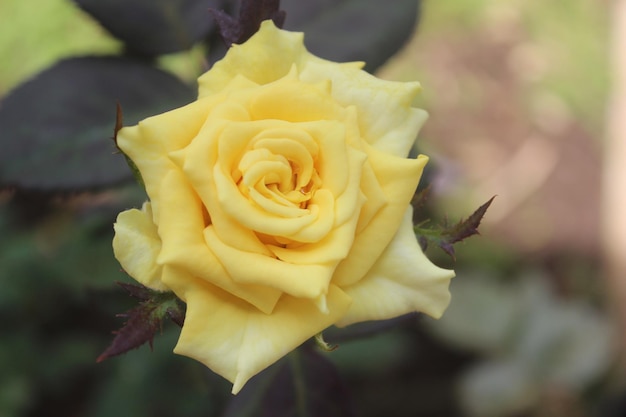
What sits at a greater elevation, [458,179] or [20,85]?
[20,85]

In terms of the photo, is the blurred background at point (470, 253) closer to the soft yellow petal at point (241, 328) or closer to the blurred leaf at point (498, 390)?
the blurred leaf at point (498, 390)

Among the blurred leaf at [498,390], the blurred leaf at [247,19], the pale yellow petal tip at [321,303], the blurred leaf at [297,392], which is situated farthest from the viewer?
the blurred leaf at [498,390]

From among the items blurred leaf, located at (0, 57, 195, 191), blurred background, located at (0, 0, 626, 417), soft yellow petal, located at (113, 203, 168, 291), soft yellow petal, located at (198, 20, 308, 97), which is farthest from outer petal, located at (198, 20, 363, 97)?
blurred background, located at (0, 0, 626, 417)

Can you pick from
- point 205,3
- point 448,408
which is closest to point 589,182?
point 448,408

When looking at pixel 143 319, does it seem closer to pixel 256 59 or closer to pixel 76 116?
pixel 256 59

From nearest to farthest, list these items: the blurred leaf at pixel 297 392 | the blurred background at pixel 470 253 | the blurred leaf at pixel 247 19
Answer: the blurred leaf at pixel 247 19 → the blurred leaf at pixel 297 392 → the blurred background at pixel 470 253

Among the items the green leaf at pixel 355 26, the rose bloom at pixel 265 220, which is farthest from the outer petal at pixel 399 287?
the green leaf at pixel 355 26

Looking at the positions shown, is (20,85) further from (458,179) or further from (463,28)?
(463,28)
